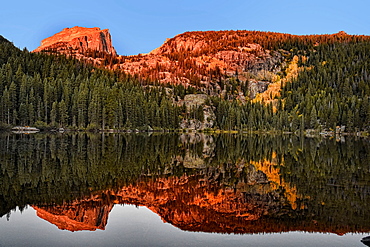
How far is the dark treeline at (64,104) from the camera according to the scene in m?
89.8

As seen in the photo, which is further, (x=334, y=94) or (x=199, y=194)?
(x=334, y=94)

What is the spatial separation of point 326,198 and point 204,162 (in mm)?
13162

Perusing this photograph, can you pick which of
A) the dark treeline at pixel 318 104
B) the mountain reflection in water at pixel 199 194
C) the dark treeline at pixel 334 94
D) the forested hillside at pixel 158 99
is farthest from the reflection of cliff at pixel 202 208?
the dark treeline at pixel 334 94

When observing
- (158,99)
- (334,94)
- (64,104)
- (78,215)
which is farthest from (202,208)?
(334,94)

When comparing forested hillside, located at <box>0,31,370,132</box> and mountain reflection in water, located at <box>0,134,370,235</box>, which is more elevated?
forested hillside, located at <box>0,31,370,132</box>

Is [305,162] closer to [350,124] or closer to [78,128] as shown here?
[78,128]

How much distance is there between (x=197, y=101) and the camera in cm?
15362

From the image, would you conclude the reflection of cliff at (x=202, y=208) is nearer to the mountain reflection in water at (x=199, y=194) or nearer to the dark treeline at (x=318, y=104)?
the mountain reflection in water at (x=199, y=194)

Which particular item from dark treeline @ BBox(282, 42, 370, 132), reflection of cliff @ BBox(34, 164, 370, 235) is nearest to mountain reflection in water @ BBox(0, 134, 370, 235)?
reflection of cliff @ BBox(34, 164, 370, 235)

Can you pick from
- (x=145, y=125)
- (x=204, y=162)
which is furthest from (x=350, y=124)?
(x=204, y=162)

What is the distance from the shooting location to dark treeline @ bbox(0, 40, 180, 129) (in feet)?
294

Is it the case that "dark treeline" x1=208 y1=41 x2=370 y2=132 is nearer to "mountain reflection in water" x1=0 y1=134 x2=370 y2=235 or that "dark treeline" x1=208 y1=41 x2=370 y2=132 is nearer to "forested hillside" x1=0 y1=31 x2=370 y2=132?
"forested hillside" x1=0 y1=31 x2=370 y2=132

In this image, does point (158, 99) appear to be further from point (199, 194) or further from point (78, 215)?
point (78, 215)

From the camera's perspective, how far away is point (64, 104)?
9538 cm
